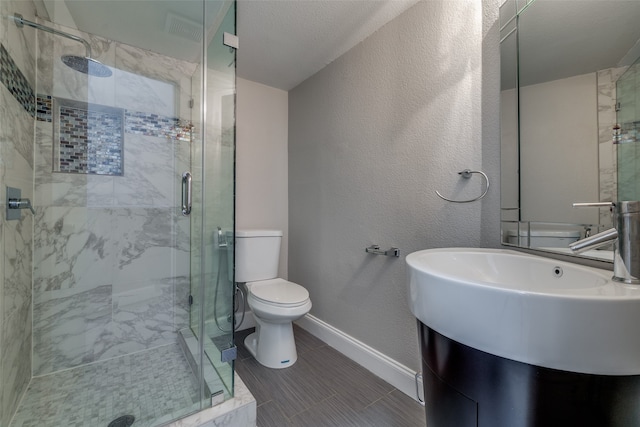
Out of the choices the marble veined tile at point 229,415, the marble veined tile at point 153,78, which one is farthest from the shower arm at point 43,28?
the marble veined tile at point 229,415

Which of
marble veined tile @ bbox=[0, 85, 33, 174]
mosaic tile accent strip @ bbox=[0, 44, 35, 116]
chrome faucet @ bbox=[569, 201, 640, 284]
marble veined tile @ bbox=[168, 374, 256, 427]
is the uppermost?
mosaic tile accent strip @ bbox=[0, 44, 35, 116]

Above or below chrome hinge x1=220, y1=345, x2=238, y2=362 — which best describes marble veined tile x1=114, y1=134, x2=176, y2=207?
above

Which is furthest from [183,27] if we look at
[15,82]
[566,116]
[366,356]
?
[366,356]

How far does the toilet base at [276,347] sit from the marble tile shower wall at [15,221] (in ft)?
3.70

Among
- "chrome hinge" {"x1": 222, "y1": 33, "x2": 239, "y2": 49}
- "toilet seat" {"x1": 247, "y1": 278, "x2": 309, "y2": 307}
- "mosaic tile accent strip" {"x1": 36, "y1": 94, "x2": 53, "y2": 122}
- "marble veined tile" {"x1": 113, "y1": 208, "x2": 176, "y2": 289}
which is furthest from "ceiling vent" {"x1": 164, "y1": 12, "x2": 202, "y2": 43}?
"toilet seat" {"x1": 247, "y1": 278, "x2": 309, "y2": 307}

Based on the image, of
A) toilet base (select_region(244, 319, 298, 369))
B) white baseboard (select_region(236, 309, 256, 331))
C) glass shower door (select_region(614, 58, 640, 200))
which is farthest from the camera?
white baseboard (select_region(236, 309, 256, 331))

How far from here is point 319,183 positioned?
2.09 m

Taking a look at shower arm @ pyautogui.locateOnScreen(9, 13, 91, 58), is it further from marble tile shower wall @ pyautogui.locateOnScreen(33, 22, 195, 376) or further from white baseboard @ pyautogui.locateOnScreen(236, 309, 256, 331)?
white baseboard @ pyautogui.locateOnScreen(236, 309, 256, 331)

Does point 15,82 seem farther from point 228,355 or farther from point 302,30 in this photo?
point 228,355

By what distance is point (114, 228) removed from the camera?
67.3 inches

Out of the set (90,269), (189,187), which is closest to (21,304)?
(90,269)

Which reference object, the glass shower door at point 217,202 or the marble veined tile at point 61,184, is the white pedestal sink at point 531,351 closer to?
the glass shower door at point 217,202

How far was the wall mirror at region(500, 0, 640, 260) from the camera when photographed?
2.60 feet

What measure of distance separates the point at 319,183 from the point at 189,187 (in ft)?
3.04
